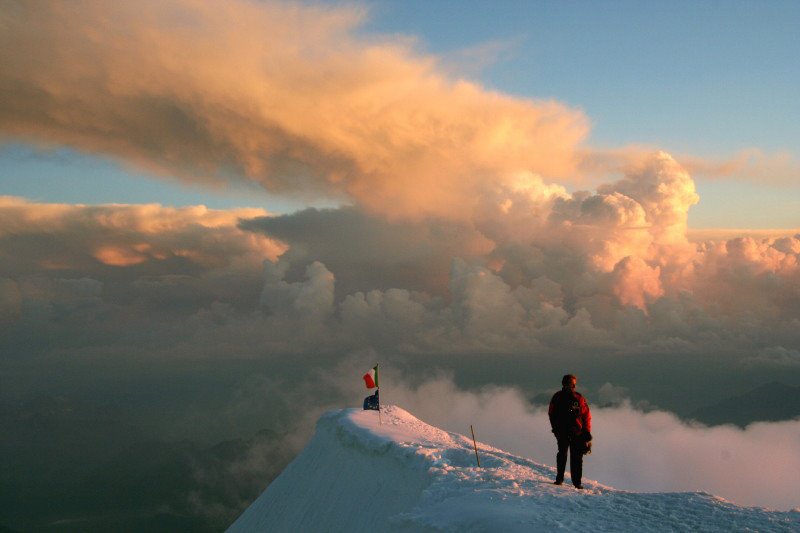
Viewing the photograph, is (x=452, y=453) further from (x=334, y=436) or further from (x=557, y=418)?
(x=334, y=436)

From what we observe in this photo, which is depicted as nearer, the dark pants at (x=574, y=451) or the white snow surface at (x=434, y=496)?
the white snow surface at (x=434, y=496)

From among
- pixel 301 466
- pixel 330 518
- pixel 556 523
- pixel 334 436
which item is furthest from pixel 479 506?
pixel 301 466

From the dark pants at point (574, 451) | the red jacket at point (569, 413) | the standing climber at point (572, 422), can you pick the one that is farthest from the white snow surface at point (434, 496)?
the red jacket at point (569, 413)

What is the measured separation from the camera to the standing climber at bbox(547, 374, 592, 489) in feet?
54.2

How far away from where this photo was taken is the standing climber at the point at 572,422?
16.5 metres

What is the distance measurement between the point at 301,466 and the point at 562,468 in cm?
1663

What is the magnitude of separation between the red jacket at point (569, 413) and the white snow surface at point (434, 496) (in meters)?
1.63

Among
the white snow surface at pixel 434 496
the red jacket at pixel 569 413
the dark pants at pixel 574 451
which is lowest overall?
the white snow surface at pixel 434 496

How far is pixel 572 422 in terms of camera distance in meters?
16.5

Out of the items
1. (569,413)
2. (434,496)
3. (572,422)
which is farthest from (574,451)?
(434,496)

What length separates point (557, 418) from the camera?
16719 mm

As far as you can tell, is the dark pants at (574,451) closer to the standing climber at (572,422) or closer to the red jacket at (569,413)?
the standing climber at (572,422)

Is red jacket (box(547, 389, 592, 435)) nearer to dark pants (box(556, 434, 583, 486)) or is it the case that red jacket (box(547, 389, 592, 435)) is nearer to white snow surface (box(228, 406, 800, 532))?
dark pants (box(556, 434, 583, 486))

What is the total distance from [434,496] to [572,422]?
14.3ft
